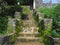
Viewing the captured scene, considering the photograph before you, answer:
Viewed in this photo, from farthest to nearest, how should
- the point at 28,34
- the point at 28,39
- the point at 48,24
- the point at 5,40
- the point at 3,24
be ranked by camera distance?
1. the point at 28,34
2. the point at 3,24
3. the point at 28,39
4. the point at 48,24
5. the point at 5,40

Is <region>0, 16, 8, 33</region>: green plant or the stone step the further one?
the stone step

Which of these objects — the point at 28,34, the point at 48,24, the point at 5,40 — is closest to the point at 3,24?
the point at 28,34

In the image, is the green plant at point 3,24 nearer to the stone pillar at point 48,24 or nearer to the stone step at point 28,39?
the stone step at point 28,39

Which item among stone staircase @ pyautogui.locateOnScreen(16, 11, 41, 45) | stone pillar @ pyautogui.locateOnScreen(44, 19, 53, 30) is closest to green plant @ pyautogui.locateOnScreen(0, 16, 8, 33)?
stone staircase @ pyautogui.locateOnScreen(16, 11, 41, 45)

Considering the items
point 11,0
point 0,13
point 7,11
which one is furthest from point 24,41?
point 11,0

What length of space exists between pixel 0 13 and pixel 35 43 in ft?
12.0

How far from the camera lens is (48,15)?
12.2 m

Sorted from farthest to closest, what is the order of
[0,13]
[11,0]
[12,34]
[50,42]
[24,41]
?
[11,0], [0,13], [24,41], [12,34], [50,42]

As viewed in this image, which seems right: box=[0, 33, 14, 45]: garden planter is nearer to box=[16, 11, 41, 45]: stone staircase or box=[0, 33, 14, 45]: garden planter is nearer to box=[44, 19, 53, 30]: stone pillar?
box=[16, 11, 41, 45]: stone staircase

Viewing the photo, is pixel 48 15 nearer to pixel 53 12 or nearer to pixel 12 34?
pixel 53 12

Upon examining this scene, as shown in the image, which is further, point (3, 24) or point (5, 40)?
point (3, 24)

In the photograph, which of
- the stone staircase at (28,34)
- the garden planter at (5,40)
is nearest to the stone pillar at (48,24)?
the stone staircase at (28,34)

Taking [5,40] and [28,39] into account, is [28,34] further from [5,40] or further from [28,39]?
[5,40]

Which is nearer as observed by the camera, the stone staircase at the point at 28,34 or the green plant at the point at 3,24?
the green plant at the point at 3,24
